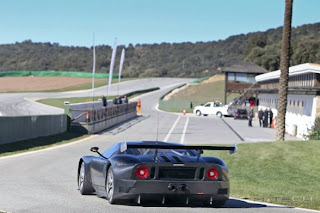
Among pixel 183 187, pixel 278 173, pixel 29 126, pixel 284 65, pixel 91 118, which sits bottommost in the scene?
pixel 91 118

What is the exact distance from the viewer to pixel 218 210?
9.34 metres

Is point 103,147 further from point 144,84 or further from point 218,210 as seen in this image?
point 144,84

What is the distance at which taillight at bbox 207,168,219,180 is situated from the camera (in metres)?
9.41

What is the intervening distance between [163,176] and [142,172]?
330 millimetres

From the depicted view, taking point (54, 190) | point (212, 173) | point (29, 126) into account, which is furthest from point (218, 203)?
point (29, 126)

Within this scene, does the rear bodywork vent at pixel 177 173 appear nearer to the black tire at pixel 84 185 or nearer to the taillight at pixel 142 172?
the taillight at pixel 142 172

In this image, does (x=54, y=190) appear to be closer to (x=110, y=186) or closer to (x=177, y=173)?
(x=110, y=186)

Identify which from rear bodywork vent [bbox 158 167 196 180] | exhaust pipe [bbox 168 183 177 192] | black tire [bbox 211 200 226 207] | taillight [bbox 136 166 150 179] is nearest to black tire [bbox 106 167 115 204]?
taillight [bbox 136 166 150 179]

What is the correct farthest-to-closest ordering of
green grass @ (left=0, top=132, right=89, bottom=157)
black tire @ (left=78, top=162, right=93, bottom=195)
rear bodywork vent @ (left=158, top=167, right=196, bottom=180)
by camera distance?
green grass @ (left=0, top=132, right=89, bottom=157) → black tire @ (left=78, top=162, right=93, bottom=195) → rear bodywork vent @ (left=158, top=167, right=196, bottom=180)

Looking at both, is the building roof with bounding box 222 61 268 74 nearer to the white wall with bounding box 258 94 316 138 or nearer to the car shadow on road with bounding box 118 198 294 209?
the white wall with bounding box 258 94 316 138

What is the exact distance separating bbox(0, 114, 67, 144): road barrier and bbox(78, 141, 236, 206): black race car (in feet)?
47.0

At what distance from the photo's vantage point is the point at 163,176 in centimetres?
917

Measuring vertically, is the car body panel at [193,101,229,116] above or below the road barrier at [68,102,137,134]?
below

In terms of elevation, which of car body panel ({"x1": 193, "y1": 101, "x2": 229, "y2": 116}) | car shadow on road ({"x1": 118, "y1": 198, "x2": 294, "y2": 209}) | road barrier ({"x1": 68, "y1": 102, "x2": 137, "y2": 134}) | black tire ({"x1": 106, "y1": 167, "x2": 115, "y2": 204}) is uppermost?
black tire ({"x1": 106, "y1": 167, "x2": 115, "y2": 204})
